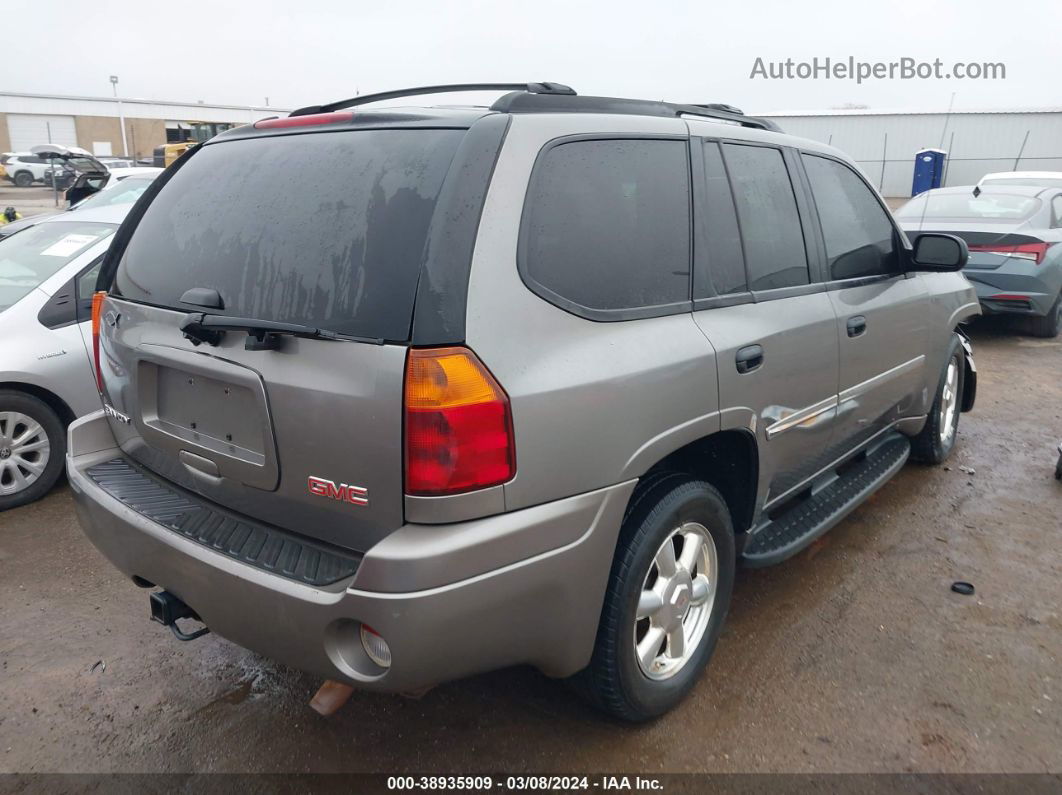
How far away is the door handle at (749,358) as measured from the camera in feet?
8.59

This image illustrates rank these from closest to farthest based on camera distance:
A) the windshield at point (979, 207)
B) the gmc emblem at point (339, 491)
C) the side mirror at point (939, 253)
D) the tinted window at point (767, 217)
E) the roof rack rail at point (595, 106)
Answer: the gmc emblem at point (339, 491)
the roof rack rail at point (595, 106)
the tinted window at point (767, 217)
the side mirror at point (939, 253)
the windshield at point (979, 207)

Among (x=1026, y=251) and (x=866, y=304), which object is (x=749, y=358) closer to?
(x=866, y=304)

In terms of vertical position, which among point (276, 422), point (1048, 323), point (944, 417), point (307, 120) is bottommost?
point (1048, 323)

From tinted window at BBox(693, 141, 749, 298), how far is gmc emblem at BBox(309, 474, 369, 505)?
1.27m

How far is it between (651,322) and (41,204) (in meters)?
29.5

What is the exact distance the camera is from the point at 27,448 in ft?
14.2

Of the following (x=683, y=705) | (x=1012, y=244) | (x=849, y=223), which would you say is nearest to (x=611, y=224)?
(x=683, y=705)

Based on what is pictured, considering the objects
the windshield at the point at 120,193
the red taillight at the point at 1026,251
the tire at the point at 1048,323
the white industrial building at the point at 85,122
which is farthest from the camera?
the white industrial building at the point at 85,122

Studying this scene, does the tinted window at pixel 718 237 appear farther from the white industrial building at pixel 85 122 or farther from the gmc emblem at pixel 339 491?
the white industrial building at pixel 85 122

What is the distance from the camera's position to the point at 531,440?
77.8 inches

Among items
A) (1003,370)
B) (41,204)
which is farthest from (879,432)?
(41,204)

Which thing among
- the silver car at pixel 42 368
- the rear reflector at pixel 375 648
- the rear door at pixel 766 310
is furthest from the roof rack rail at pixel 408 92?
the silver car at pixel 42 368

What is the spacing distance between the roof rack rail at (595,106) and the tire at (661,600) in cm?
116

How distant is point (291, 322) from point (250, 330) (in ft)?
0.34
